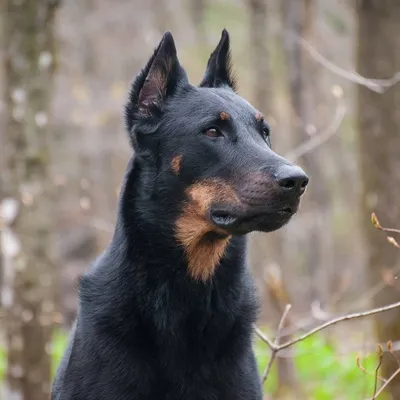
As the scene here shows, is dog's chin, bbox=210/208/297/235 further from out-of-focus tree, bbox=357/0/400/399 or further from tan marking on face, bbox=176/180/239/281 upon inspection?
Result: out-of-focus tree, bbox=357/0/400/399

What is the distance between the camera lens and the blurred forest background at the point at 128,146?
291 inches

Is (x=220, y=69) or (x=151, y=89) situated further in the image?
(x=220, y=69)

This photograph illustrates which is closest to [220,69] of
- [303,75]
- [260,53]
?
[303,75]

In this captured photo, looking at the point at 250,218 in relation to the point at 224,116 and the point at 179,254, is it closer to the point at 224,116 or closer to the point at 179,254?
the point at 179,254

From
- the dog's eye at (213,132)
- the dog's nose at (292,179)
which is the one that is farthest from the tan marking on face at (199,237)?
the dog's nose at (292,179)

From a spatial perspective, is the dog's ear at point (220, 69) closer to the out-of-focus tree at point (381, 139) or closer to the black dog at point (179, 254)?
the black dog at point (179, 254)

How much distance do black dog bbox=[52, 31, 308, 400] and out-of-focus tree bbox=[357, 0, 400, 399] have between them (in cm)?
308

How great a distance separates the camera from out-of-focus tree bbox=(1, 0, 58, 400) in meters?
7.38

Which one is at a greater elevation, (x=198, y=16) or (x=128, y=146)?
(x=198, y=16)

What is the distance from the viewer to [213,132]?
175 inches

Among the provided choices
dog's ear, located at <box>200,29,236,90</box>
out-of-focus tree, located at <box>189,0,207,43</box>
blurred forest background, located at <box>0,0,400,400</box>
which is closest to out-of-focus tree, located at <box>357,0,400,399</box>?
blurred forest background, located at <box>0,0,400,400</box>

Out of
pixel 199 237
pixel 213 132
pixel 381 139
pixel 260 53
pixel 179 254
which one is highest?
pixel 213 132

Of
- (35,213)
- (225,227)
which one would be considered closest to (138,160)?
(225,227)

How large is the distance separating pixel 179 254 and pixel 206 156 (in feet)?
1.95
